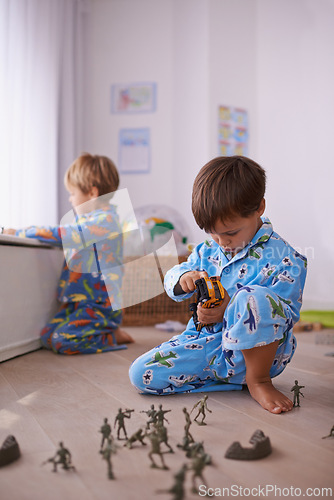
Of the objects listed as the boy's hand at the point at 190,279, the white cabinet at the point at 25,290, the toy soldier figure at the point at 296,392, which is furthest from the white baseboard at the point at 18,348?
the toy soldier figure at the point at 296,392

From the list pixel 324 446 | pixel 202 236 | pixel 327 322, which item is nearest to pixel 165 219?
pixel 202 236

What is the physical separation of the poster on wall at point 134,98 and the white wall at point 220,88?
0.13ft

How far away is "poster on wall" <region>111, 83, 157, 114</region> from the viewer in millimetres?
3115

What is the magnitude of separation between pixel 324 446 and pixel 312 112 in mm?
2571

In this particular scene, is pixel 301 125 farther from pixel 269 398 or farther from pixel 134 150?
pixel 269 398

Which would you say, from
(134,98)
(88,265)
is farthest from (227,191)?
(134,98)

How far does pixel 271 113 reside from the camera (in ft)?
10.2

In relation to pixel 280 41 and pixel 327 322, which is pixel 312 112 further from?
pixel 327 322

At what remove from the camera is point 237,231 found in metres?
1.08

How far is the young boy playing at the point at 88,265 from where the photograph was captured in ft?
5.60

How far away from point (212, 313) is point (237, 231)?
19cm

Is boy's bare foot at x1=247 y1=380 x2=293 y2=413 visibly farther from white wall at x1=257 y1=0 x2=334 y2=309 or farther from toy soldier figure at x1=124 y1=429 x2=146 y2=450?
white wall at x1=257 y1=0 x2=334 y2=309

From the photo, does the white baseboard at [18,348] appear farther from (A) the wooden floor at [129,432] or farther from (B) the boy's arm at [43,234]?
(B) the boy's arm at [43,234]

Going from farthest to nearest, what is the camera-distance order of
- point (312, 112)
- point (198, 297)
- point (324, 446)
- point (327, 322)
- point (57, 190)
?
point (312, 112) < point (57, 190) < point (327, 322) < point (198, 297) < point (324, 446)
